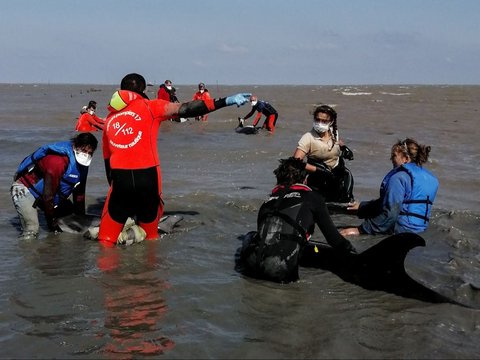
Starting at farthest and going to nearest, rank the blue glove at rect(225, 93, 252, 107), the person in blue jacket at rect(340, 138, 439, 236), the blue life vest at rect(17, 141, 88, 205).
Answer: the blue life vest at rect(17, 141, 88, 205)
the person in blue jacket at rect(340, 138, 439, 236)
the blue glove at rect(225, 93, 252, 107)

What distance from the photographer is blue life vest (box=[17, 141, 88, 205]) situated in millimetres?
6688

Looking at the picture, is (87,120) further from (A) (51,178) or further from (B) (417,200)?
(B) (417,200)

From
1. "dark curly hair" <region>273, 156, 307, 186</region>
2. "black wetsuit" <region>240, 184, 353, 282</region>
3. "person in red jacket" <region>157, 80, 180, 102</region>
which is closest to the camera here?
"black wetsuit" <region>240, 184, 353, 282</region>

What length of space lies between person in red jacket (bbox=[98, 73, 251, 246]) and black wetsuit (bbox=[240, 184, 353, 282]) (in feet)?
4.02

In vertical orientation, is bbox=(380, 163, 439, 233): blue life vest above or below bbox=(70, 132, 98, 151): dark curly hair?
below

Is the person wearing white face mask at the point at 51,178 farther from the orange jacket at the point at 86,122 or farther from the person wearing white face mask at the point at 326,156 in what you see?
the orange jacket at the point at 86,122

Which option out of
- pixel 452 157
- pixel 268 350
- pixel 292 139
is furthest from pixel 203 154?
pixel 268 350

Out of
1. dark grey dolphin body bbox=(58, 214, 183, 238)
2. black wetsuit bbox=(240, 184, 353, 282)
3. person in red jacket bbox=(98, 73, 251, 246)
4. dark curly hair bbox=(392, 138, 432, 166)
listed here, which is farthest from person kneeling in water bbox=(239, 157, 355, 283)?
dark grey dolphin body bbox=(58, 214, 183, 238)

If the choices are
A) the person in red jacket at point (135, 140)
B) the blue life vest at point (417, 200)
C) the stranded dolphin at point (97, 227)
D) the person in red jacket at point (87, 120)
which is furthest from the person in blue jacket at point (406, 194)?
the person in red jacket at point (87, 120)

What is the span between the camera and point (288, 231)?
5.40m

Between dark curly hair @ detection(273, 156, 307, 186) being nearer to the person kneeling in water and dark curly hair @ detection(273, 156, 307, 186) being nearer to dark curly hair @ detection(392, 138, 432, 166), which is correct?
the person kneeling in water

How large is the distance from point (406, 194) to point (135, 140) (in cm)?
307

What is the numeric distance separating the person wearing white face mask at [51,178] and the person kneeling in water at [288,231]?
246 centimetres

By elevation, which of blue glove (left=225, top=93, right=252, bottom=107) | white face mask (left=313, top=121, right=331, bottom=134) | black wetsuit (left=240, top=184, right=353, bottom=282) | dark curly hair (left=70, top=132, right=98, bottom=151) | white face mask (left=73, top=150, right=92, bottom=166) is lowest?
Answer: black wetsuit (left=240, top=184, right=353, bottom=282)
